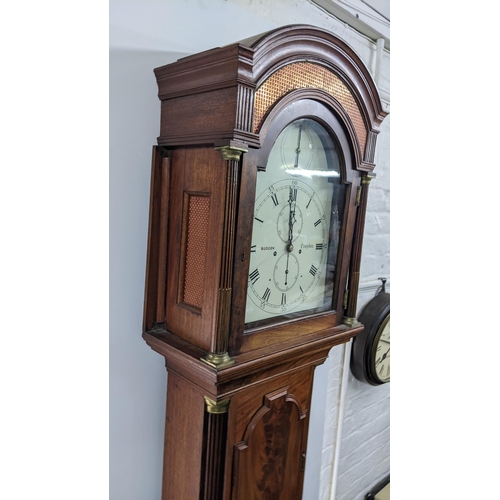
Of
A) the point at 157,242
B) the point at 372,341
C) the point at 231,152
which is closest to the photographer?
the point at 231,152

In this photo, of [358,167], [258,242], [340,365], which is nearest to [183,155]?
[258,242]

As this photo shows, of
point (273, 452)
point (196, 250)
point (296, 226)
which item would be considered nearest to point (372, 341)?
point (273, 452)

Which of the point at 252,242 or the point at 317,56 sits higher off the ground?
the point at 317,56

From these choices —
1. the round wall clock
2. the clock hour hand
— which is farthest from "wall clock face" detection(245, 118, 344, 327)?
the round wall clock

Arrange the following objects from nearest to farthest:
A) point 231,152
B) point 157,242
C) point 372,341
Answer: point 231,152 < point 157,242 < point 372,341

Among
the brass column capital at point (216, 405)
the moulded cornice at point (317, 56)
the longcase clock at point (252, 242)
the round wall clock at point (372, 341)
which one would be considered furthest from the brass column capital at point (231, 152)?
the round wall clock at point (372, 341)

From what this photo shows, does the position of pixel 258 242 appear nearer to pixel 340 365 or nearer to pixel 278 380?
pixel 278 380

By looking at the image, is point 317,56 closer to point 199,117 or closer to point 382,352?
point 199,117

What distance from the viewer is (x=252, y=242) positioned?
2.33ft

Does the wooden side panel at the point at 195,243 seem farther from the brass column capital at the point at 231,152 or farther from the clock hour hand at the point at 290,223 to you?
the clock hour hand at the point at 290,223

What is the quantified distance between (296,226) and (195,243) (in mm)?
203

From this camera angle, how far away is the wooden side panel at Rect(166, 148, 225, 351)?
65 cm

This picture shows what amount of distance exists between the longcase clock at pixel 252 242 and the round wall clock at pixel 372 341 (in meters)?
0.52

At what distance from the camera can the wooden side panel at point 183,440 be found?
0.75m
